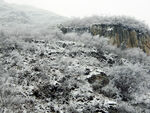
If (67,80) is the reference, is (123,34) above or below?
above

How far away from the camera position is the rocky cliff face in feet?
79.7

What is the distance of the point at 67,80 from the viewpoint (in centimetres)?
1368

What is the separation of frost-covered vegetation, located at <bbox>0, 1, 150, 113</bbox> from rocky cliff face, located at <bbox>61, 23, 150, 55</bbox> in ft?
10.6

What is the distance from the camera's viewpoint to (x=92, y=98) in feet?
39.5

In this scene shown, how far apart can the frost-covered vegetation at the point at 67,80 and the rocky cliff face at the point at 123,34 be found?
323cm

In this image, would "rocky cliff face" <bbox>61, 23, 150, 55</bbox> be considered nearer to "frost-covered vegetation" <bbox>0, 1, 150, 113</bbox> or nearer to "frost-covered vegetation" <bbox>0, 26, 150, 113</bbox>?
"frost-covered vegetation" <bbox>0, 1, 150, 113</bbox>

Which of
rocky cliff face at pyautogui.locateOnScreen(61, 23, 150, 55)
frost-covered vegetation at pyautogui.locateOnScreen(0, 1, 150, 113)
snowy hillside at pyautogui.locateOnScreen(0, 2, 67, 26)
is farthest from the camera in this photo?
snowy hillside at pyautogui.locateOnScreen(0, 2, 67, 26)

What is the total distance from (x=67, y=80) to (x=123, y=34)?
47.5ft

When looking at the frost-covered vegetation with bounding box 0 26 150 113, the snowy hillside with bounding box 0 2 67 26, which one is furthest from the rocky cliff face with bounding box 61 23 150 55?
the snowy hillside with bounding box 0 2 67 26

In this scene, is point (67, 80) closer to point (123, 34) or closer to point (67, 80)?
point (67, 80)

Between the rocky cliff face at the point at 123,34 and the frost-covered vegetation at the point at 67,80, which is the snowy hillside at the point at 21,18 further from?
the frost-covered vegetation at the point at 67,80

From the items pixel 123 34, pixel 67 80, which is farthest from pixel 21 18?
pixel 67 80

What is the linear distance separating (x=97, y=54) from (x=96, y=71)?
468cm

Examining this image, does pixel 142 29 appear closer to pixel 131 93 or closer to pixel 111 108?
pixel 131 93
